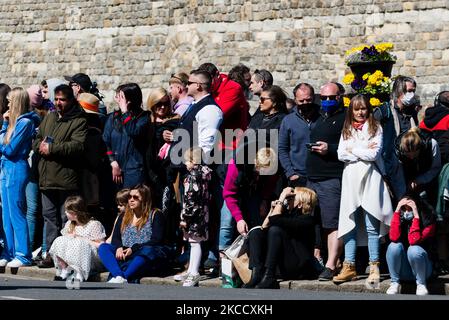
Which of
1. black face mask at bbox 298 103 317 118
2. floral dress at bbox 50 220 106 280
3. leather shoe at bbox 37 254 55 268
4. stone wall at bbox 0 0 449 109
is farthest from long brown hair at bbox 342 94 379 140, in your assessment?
stone wall at bbox 0 0 449 109

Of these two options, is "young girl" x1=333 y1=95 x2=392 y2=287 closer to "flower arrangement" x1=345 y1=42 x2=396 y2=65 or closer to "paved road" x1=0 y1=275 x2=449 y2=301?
"paved road" x1=0 y1=275 x2=449 y2=301

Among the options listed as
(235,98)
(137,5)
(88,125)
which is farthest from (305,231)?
(137,5)

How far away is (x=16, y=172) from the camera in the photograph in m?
16.9

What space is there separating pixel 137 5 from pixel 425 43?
869 centimetres

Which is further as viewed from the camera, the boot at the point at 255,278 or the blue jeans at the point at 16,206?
the blue jeans at the point at 16,206

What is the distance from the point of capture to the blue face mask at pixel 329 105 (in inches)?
593

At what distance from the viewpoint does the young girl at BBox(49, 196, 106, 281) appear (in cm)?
1573

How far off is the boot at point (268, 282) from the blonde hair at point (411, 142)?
1660 millimetres

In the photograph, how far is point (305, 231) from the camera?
1475 cm

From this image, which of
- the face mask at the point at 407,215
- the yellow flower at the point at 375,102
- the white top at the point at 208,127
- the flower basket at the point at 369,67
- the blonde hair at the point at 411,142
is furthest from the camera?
the flower basket at the point at 369,67

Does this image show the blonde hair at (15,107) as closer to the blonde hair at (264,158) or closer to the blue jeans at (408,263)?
the blonde hair at (264,158)

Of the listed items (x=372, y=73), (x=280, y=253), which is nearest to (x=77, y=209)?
(x=280, y=253)

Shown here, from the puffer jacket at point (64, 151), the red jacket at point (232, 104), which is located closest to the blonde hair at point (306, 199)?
the red jacket at point (232, 104)
